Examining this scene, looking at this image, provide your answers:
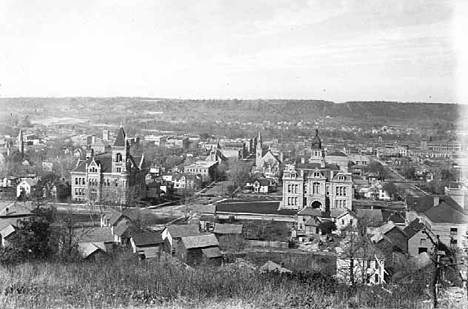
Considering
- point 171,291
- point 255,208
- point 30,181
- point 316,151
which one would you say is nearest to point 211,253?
point 255,208

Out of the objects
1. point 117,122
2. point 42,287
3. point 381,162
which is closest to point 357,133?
point 381,162

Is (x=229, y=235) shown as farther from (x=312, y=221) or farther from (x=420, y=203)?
(x=420, y=203)

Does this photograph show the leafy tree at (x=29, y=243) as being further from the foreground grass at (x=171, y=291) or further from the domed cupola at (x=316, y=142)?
the domed cupola at (x=316, y=142)

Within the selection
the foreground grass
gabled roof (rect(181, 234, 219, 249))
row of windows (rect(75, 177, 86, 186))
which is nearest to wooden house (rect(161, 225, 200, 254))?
gabled roof (rect(181, 234, 219, 249))

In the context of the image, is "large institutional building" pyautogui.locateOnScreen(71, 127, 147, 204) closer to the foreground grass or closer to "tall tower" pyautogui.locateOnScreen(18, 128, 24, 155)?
"tall tower" pyautogui.locateOnScreen(18, 128, 24, 155)

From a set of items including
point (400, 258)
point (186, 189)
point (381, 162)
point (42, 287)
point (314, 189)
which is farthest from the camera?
point (186, 189)

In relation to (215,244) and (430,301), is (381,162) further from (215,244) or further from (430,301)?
(430,301)

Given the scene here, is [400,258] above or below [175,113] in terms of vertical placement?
below
